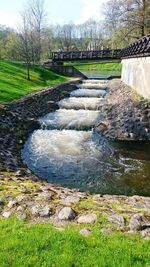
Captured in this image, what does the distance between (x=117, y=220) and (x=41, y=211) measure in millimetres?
1457

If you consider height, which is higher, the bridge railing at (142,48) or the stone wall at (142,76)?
the bridge railing at (142,48)

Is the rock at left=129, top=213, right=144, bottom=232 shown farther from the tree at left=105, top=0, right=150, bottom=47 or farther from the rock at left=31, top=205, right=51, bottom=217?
the tree at left=105, top=0, right=150, bottom=47

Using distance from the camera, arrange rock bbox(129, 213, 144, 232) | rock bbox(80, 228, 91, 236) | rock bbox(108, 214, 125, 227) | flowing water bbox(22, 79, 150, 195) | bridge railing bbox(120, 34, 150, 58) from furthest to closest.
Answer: bridge railing bbox(120, 34, 150, 58) < flowing water bbox(22, 79, 150, 195) < rock bbox(108, 214, 125, 227) < rock bbox(129, 213, 144, 232) < rock bbox(80, 228, 91, 236)

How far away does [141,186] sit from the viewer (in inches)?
384

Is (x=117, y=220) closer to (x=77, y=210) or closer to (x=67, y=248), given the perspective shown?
(x=77, y=210)

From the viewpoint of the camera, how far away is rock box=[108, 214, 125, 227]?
5488mm

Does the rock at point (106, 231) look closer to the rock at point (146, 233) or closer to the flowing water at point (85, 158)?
the rock at point (146, 233)

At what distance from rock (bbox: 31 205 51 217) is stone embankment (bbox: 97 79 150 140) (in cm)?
915

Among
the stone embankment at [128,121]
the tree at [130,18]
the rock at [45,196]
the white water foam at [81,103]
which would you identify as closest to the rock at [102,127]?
the stone embankment at [128,121]

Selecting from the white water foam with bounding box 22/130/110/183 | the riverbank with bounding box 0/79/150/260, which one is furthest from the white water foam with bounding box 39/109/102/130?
the riverbank with bounding box 0/79/150/260

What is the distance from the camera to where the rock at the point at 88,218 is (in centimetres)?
559

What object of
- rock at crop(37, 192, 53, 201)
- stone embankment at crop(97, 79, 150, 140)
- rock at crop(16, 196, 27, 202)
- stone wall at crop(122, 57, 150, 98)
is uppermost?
stone wall at crop(122, 57, 150, 98)

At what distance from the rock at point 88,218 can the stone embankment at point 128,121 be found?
928cm

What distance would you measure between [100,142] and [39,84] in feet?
62.2
